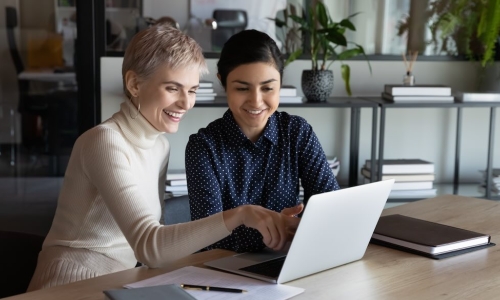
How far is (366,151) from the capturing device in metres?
4.02

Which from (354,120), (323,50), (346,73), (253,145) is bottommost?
(354,120)

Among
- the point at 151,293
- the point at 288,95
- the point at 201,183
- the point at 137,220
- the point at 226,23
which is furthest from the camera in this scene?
the point at 226,23

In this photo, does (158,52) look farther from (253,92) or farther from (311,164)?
(311,164)

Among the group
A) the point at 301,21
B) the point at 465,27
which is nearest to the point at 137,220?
the point at 301,21

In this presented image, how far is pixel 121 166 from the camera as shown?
1.72 m

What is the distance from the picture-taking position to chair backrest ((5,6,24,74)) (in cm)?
376

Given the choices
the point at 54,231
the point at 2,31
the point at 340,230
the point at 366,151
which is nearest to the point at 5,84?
the point at 2,31

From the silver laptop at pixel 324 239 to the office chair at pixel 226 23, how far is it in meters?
2.28

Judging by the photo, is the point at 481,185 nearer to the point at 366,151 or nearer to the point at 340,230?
the point at 366,151

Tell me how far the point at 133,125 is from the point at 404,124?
2426 mm

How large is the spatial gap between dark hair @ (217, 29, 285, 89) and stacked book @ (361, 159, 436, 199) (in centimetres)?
166

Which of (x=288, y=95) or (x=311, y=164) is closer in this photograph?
(x=311, y=164)

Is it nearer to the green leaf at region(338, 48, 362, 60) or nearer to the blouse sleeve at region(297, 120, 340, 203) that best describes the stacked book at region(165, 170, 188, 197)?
the green leaf at region(338, 48, 362, 60)

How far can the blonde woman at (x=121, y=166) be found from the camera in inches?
67.7
